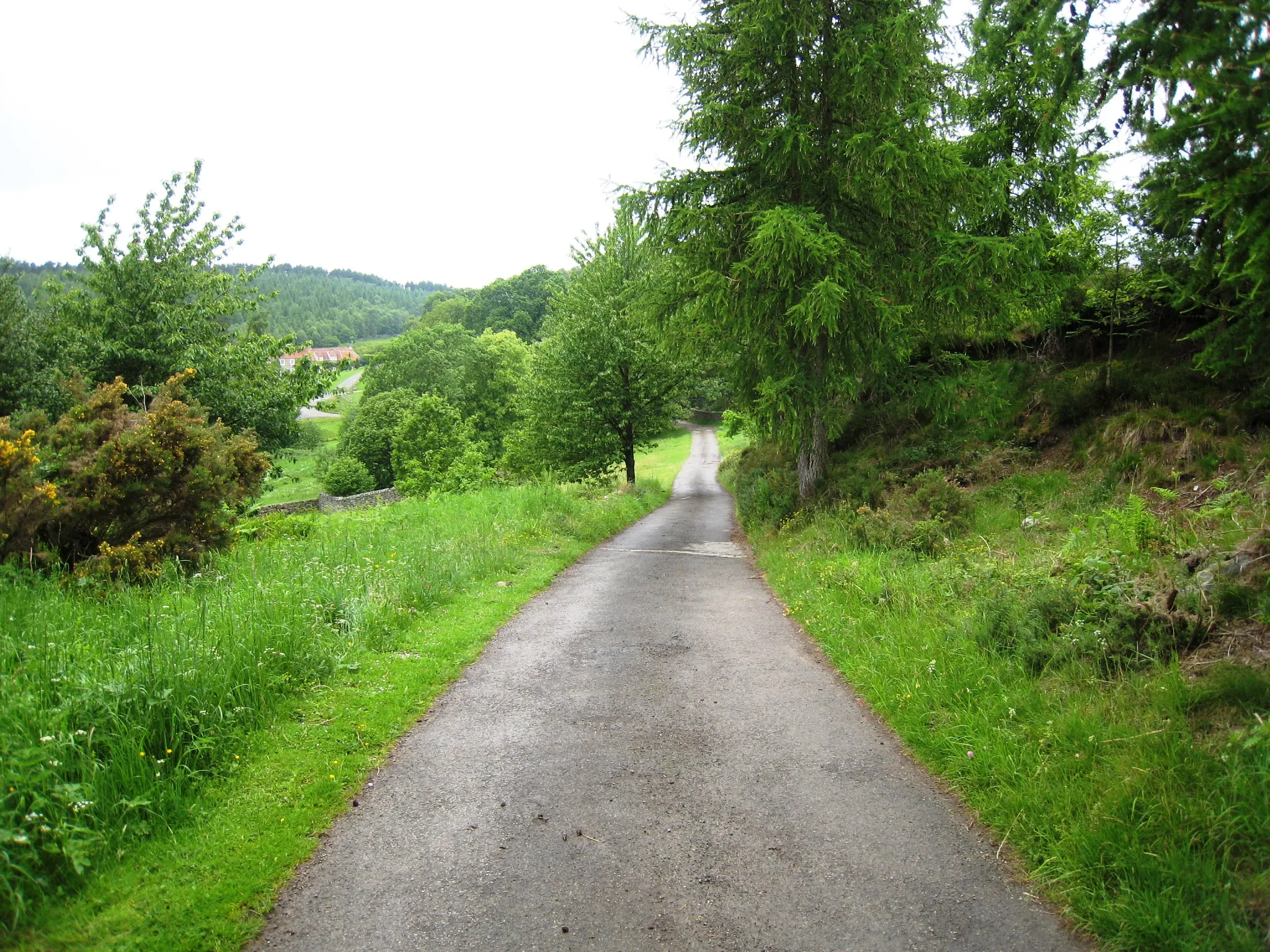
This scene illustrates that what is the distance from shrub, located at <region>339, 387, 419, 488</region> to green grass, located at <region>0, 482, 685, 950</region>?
48106 millimetres

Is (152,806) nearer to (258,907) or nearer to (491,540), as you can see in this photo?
(258,907)

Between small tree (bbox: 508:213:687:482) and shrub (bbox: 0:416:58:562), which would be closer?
shrub (bbox: 0:416:58:562)

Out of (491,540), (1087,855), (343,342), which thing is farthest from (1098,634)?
(343,342)

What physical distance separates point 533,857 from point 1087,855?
2888mm

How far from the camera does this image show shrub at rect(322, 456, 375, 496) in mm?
51875

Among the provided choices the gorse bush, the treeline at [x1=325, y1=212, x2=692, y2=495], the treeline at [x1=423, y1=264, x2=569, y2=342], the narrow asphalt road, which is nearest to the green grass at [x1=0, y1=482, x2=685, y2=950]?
the narrow asphalt road

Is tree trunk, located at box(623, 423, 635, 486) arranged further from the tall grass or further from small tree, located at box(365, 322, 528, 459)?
small tree, located at box(365, 322, 528, 459)

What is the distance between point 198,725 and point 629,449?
81.4ft

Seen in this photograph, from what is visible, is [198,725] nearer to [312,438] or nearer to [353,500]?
[353,500]

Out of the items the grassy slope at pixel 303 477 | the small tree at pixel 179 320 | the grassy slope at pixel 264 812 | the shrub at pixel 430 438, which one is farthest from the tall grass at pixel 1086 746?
the grassy slope at pixel 303 477

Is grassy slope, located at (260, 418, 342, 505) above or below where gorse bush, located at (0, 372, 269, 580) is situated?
below

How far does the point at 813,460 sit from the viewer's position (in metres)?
15.1

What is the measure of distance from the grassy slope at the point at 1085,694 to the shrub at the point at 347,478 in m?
47.9

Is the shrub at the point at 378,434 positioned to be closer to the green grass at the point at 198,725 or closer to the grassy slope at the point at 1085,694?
the green grass at the point at 198,725
